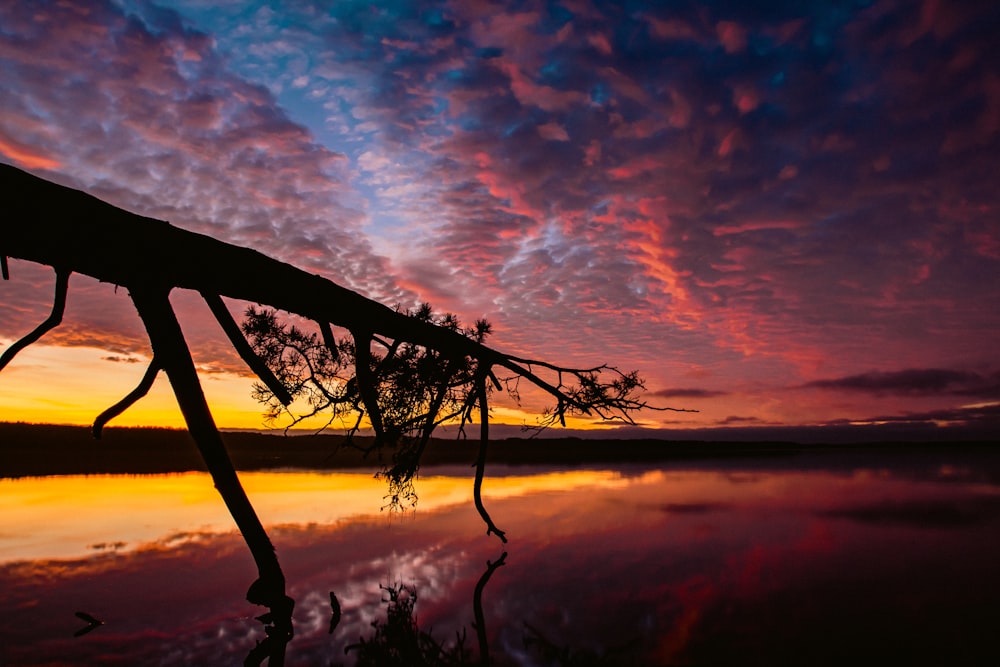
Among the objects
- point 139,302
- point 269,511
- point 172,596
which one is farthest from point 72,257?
point 269,511

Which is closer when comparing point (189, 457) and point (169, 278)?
point (169, 278)

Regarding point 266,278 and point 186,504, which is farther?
point 186,504

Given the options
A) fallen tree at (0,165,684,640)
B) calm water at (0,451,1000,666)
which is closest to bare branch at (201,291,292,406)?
fallen tree at (0,165,684,640)

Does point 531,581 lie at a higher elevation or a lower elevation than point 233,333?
lower

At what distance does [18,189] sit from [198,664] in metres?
3.25

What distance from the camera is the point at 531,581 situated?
5.88m

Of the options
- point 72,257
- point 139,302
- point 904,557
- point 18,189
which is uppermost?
point 18,189

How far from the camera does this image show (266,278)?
3.67m

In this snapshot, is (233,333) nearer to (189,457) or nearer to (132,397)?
(132,397)

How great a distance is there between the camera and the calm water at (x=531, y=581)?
410 centimetres

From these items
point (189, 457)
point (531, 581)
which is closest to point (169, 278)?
point (531, 581)

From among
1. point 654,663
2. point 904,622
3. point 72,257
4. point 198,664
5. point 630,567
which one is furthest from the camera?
point 630,567

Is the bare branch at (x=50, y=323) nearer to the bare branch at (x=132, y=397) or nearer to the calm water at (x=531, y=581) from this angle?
the bare branch at (x=132, y=397)

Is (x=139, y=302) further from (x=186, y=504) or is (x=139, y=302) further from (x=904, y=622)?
(x=186, y=504)
